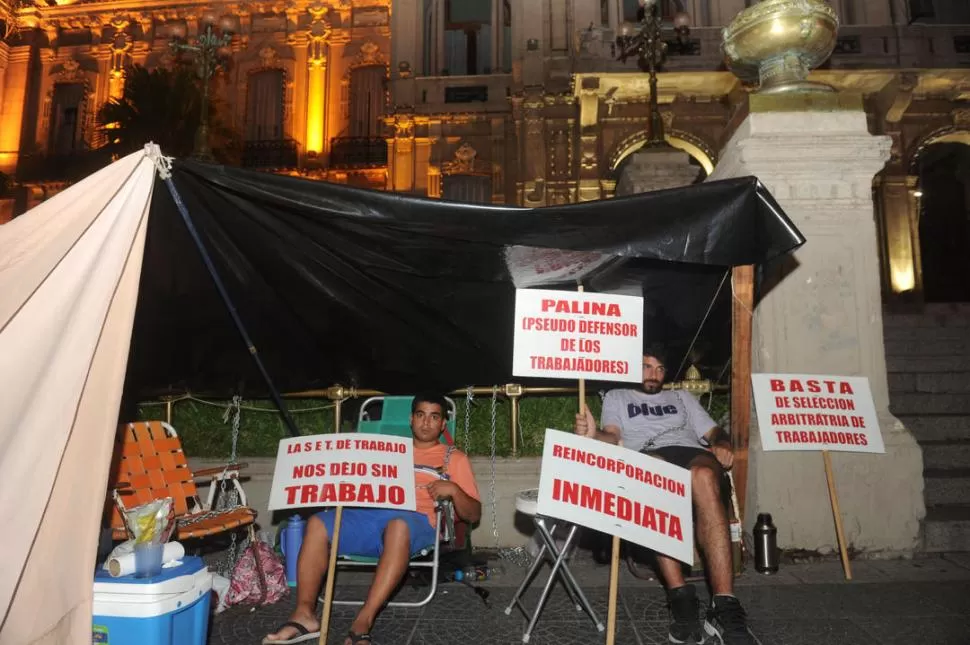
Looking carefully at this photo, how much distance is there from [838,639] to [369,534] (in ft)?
8.74

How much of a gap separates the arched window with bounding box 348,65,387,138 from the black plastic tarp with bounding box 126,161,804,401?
52.9 feet

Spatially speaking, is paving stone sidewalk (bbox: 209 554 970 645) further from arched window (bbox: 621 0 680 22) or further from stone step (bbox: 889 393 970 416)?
arched window (bbox: 621 0 680 22)

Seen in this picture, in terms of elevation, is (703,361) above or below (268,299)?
below

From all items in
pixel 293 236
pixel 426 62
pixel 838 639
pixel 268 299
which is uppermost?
pixel 426 62

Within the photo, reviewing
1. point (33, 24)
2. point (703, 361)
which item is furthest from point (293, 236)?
point (33, 24)

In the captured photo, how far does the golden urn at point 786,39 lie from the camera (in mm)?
4730

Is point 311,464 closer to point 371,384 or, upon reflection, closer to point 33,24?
point 371,384

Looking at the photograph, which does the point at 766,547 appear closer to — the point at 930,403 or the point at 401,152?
the point at 930,403

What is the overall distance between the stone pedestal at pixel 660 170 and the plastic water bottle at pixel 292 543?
6.96m

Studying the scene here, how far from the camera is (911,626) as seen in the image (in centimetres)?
323

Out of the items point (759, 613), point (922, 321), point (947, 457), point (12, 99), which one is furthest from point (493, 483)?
point (12, 99)

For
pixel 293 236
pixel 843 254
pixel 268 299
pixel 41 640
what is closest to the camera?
pixel 41 640

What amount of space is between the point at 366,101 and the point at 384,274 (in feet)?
58.3

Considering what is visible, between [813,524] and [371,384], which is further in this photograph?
[371,384]
